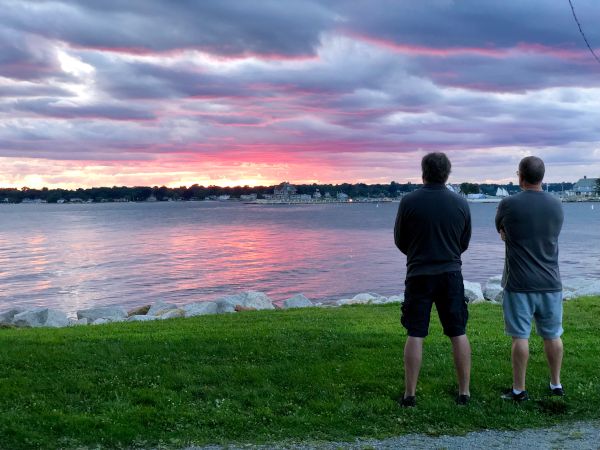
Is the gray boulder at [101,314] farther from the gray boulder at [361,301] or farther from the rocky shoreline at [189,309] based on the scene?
the gray boulder at [361,301]

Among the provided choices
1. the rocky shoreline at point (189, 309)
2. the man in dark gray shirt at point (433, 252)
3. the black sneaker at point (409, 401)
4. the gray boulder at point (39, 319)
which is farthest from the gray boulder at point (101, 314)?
the man in dark gray shirt at point (433, 252)

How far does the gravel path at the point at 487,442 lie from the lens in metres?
5.30

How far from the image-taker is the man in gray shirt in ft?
19.8

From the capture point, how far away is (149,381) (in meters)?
6.91

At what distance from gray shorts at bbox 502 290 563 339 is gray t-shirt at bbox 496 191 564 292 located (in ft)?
0.27

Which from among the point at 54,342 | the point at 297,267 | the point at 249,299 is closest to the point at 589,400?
the point at 54,342

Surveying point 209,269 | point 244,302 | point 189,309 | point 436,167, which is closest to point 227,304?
point 244,302

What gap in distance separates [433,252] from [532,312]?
125 centimetres

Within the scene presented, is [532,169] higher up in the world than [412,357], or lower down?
higher up

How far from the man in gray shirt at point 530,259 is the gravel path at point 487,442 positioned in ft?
2.80

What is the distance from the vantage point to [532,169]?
20.0ft

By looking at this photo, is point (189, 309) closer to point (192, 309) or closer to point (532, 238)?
point (192, 309)

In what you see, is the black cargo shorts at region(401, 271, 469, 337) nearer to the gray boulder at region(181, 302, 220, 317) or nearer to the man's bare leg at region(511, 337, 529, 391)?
the man's bare leg at region(511, 337, 529, 391)

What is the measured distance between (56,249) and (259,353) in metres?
46.2
